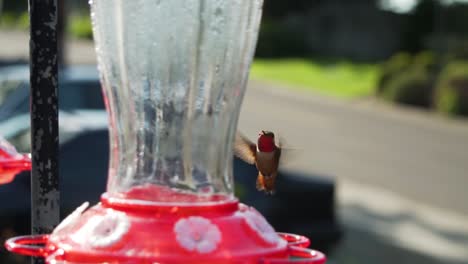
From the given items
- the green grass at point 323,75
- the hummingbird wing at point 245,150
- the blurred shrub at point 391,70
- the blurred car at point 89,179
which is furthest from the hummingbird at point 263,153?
the blurred shrub at point 391,70

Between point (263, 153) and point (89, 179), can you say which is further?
point (89, 179)

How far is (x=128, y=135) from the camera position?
2418 millimetres

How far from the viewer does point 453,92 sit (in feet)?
92.0

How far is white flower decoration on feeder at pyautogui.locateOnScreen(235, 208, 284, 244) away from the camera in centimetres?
212

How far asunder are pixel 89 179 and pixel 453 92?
2146 cm

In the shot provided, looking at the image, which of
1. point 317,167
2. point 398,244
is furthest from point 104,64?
point 317,167

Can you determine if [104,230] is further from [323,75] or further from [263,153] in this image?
[323,75]

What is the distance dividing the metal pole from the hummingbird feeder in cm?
7

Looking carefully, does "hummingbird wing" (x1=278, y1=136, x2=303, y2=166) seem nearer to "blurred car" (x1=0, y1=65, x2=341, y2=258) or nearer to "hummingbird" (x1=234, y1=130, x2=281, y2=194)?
"hummingbird" (x1=234, y1=130, x2=281, y2=194)

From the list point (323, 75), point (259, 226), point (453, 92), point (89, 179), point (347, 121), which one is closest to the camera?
point (259, 226)

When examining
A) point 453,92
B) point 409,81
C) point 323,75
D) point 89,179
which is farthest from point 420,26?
point 89,179

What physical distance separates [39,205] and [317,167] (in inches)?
567

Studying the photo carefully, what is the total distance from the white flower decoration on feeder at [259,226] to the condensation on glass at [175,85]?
0.45 ft

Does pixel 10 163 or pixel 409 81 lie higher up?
pixel 10 163
